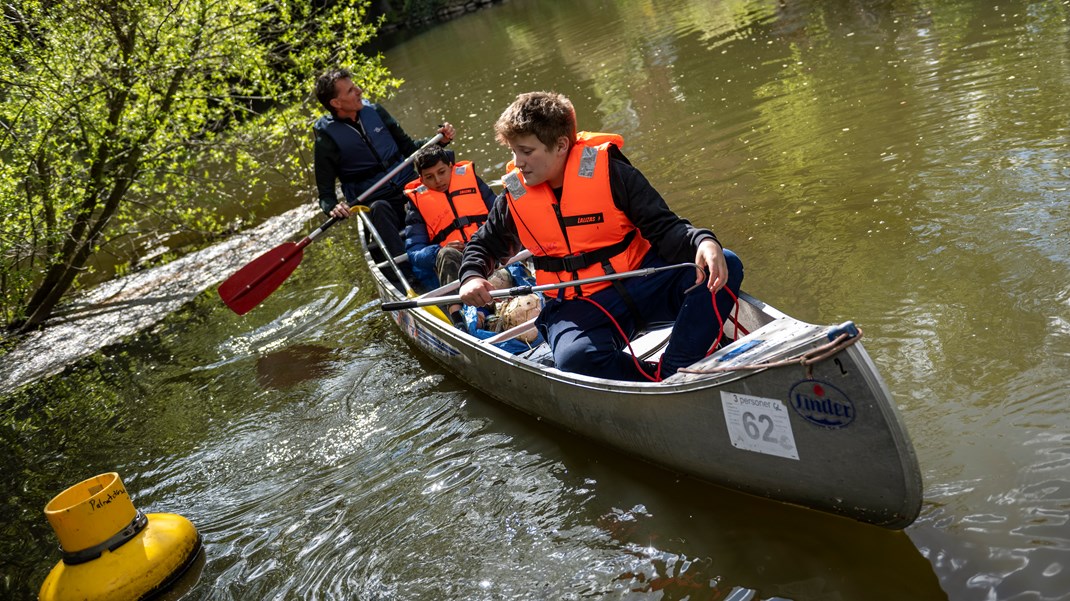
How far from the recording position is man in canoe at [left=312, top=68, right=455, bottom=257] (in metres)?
6.81

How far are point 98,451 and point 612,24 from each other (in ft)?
46.5

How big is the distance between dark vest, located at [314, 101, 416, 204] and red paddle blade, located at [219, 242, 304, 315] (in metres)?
0.72

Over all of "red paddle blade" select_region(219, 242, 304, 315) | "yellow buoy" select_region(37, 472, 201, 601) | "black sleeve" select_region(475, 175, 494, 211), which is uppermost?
"black sleeve" select_region(475, 175, 494, 211)

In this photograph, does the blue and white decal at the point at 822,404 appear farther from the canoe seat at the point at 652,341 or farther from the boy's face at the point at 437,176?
the boy's face at the point at 437,176

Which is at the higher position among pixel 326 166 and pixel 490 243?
pixel 326 166

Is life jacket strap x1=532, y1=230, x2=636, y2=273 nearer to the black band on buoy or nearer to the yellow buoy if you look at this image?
the yellow buoy

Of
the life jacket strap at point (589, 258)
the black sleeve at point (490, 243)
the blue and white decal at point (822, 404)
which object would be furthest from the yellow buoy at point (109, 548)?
the blue and white decal at point (822, 404)

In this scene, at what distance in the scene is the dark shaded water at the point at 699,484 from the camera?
3230 mm

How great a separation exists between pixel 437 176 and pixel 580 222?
236cm

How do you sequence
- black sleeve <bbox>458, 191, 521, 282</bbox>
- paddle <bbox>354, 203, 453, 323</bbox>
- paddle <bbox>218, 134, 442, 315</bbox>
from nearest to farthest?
black sleeve <bbox>458, 191, 521, 282</bbox>
paddle <bbox>354, 203, 453, 323</bbox>
paddle <bbox>218, 134, 442, 315</bbox>

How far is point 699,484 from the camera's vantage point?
12.2 feet

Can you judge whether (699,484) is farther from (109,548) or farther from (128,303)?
(128,303)

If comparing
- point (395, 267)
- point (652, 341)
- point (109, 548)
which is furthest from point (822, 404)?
point (395, 267)

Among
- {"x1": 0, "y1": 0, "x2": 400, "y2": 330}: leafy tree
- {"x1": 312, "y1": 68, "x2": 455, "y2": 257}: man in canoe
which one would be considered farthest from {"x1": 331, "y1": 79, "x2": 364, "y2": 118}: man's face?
{"x1": 0, "y1": 0, "x2": 400, "y2": 330}: leafy tree
